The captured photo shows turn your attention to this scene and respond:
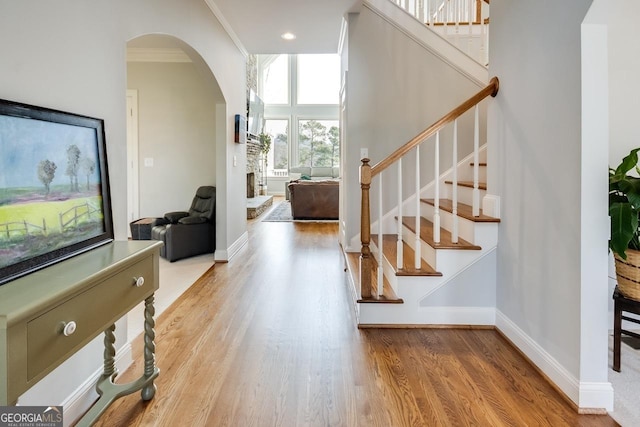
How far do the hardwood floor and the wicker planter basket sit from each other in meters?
0.59

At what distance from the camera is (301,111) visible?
12.1 m

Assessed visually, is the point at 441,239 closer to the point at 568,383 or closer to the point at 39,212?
the point at 568,383

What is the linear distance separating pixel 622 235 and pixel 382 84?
114 inches

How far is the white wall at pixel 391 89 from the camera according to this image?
4020mm

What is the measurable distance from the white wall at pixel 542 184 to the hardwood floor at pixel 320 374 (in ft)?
0.62

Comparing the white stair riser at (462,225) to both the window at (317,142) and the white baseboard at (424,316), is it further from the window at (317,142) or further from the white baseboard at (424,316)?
the window at (317,142)

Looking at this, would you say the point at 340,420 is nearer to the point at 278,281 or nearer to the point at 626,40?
the point at 278,281

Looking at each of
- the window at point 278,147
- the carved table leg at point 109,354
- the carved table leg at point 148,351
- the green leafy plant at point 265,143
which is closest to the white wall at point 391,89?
the carved table leg at point 148,351

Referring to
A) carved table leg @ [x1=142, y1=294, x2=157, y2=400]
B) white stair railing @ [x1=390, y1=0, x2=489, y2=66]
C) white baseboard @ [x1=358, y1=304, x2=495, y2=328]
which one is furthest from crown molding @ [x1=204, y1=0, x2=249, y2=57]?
white baseboard @ [x1=358, y1=304, x2=495, y2=328]

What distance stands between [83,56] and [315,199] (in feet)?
19.4

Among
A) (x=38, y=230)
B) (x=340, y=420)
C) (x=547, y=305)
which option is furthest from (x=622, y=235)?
(x=38, y=230)

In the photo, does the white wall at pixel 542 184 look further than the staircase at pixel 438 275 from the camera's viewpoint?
No

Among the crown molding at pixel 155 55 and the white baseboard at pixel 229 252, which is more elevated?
the crown molding at pixel 155 55

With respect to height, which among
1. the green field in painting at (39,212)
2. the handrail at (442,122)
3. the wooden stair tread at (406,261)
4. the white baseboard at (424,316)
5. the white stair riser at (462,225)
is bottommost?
the white baseboard at (424,316)
